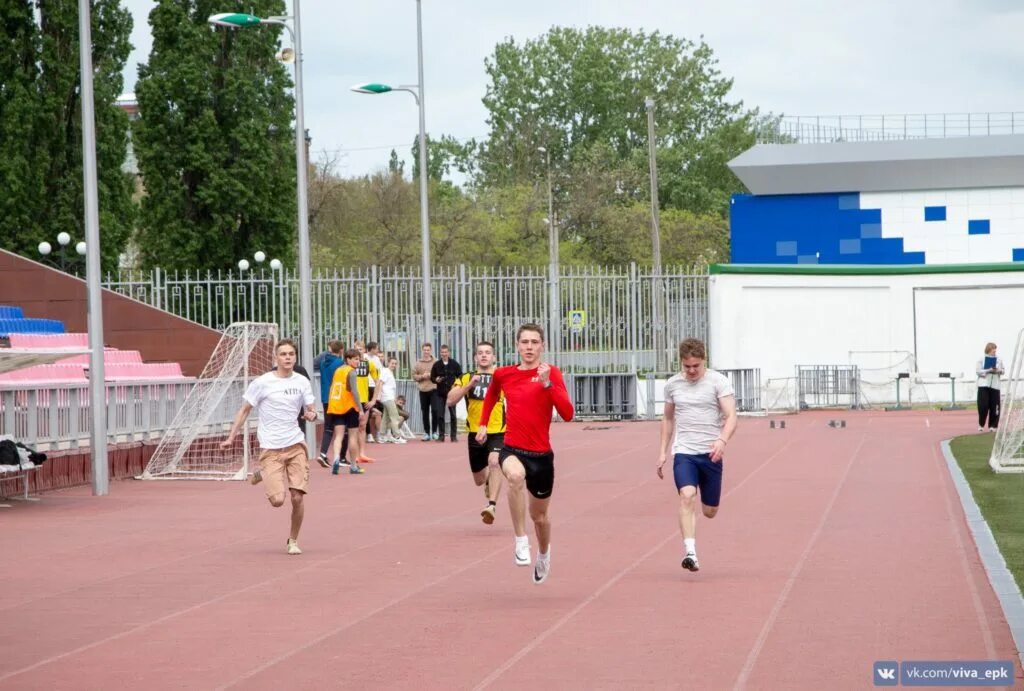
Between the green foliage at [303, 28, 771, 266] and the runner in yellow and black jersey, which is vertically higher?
the green foliage at [303, 28, 771, 266]

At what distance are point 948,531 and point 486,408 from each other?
508 centimetres

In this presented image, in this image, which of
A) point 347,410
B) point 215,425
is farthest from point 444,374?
point 347,410

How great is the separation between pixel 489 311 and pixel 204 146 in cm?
1628

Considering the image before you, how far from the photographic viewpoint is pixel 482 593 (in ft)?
37.7

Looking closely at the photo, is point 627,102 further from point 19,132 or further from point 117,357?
point 117,357

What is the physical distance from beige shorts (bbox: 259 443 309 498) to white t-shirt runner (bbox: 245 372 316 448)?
0.20ft

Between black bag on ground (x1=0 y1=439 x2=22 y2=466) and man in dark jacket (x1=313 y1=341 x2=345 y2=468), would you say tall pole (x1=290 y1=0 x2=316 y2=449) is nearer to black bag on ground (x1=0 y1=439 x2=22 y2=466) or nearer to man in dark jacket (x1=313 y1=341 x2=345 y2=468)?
man in dark jacket (x1=313 y1=341 x2=345 y2=468)

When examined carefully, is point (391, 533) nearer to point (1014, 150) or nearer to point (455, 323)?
point (455, 323)

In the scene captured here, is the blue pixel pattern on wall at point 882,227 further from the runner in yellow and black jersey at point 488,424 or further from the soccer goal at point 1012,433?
the runner in yellow and black jersey at point 488,424

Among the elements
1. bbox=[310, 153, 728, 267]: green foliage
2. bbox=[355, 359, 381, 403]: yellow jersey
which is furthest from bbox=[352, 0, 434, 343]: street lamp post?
bbox=[310, 153, 728, 267]: green foliage

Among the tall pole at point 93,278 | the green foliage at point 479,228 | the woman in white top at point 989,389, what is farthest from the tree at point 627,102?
the tall pole at point 93,278

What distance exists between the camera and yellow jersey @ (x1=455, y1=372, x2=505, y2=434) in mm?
15016

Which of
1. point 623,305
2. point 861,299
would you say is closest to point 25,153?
point 623,305

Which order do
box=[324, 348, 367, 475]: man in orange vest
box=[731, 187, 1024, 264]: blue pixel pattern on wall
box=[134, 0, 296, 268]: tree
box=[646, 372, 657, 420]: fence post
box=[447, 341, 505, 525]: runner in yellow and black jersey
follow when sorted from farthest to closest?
box=[731, 187, 1024, 264]: blue pixel pattern on wall → box=[134, 0, 296, 268]: tree → box=[646, 372, 657, 420]: fence post → box=[324, 348, 367, 475]: man in orange vest → box=[447, 341, 505, 525]: runner in yellow and black jersey
